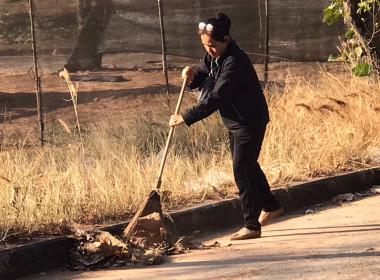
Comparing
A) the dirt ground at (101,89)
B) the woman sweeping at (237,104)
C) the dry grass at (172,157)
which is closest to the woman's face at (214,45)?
the woman sweeping at (237,104)

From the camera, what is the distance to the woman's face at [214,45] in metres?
7.90

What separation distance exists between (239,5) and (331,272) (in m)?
11.0

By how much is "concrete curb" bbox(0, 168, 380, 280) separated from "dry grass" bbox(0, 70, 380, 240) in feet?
0.63

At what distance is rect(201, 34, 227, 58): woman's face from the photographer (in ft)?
25.9

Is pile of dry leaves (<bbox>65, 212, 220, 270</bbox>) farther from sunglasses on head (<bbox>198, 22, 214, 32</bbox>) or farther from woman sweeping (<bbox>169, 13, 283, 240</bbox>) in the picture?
sunglasses on head (<bbox>198, 22, 214, 32</bbox>)

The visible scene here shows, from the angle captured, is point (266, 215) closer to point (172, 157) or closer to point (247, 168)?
point (247, 168)

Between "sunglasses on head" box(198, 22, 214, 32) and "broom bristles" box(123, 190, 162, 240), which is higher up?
"sunglasses on head" box(198, 22, 214, 32)

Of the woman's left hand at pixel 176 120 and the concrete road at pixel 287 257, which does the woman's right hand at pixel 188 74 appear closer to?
the woman's left hand at pixel 176 120

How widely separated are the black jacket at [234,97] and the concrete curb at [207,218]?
994 millimetres

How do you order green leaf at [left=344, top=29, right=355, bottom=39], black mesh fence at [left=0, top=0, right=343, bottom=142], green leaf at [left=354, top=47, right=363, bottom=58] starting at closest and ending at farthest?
green leaf at [left=354, top=47, right=363, bottom=58]
green leaf at [left=344, top=29, right=355, bottom=39]
black mesh fence at [left=0, top=0, right=343, bottom=142]

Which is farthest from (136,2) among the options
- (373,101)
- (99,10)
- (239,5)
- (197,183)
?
(197,183)

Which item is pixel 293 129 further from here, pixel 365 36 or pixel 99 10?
pixel 99 10

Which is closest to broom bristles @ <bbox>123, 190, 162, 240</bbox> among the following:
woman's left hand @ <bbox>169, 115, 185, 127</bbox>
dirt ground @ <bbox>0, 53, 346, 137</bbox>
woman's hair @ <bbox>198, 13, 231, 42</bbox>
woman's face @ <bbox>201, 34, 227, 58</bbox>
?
woman's left hand @ <bbox>169, 115, 185, 127</bbox>

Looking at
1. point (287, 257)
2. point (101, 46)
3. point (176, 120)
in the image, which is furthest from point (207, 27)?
point (101, 46)
